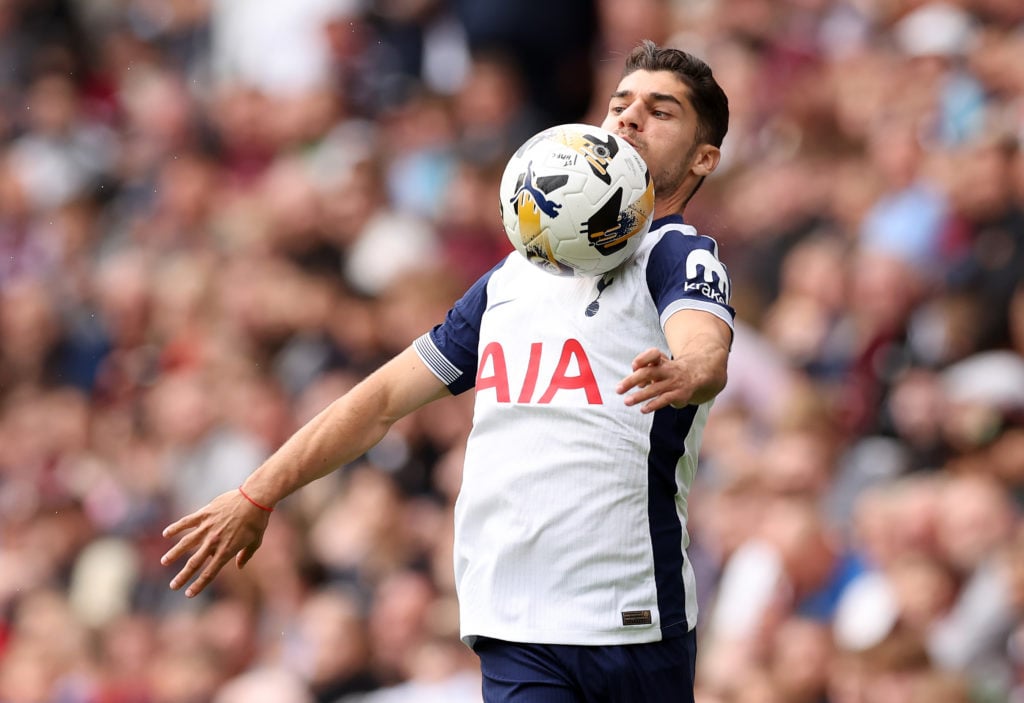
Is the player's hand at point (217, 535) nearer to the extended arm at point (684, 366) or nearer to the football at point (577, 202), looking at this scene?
the football at point (577, 202)

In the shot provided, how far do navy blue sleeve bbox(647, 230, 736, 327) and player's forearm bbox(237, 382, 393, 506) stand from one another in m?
1.00

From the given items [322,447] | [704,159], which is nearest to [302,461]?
[322,447]

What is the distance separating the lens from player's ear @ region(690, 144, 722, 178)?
5273 millimetres

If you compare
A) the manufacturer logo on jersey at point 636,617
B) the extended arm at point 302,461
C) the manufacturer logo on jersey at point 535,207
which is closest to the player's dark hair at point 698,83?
the manufacturer logo on jersey at point 535,207

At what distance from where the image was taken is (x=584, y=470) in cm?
475

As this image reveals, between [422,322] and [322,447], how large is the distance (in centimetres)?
600

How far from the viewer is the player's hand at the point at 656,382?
416cm

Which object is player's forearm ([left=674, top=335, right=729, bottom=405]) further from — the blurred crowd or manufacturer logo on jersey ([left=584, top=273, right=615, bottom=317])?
the blurred crowd

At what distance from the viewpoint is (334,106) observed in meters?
14.5

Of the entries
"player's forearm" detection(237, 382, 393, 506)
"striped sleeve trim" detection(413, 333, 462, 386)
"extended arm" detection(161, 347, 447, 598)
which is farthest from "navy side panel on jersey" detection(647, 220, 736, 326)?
"player's forearm" detection(237, 382, 393, 506)

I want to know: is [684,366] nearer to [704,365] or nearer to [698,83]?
[704,365]

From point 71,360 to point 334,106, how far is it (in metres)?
3.17

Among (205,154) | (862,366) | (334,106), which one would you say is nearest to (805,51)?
(862,366)

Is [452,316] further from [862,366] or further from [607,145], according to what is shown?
[862,366]
